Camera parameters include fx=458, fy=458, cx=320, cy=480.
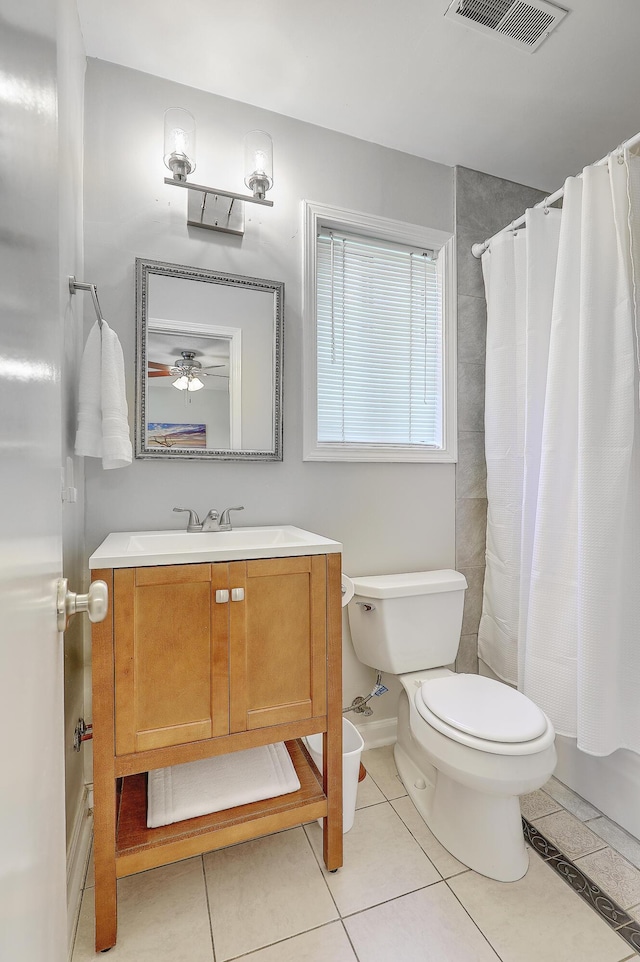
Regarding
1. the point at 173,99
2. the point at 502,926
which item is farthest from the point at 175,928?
the point at 173,99

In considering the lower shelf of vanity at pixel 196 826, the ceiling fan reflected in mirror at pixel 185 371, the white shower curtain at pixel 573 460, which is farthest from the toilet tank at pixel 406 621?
the ceiling fan reflected in mirror at pixel 185 371

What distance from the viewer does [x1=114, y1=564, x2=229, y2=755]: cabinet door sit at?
3.69 ft

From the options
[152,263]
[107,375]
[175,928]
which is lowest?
[175,928]

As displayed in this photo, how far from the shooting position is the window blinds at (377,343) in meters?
1.94

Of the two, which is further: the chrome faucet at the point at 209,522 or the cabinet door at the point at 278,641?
the chrome faucet at the point at 209,522

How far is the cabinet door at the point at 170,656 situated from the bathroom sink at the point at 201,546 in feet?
0.09

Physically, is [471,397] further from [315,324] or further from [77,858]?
[77,858]

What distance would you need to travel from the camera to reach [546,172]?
→ 2.15 metres

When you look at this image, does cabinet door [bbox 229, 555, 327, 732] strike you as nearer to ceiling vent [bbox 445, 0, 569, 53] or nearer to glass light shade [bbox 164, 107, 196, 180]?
glass light shade [bbox 164, 107, 196, 180]

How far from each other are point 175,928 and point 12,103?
1684mm

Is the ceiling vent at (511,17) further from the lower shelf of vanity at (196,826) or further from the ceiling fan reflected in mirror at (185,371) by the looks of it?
the lower shelf of vanity at (196,826)

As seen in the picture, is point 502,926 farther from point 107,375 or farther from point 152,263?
point 152,263

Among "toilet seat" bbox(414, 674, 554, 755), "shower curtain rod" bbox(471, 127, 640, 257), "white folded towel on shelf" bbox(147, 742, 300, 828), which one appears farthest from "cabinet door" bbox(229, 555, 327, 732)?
"shower curtain rod" bbox(471, 127, 640, 257)

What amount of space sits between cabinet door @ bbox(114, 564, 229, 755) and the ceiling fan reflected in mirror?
0.76m
